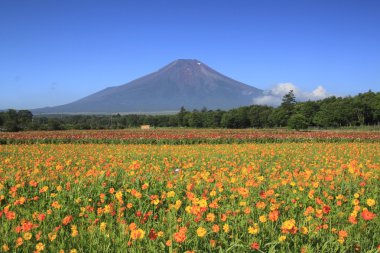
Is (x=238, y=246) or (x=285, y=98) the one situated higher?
(x=285, y=98)

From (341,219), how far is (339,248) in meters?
1.17

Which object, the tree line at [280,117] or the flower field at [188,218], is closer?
the flower field at [188,218]

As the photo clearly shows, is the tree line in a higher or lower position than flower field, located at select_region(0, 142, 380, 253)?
higher

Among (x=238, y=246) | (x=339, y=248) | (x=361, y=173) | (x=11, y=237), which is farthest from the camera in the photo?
(x=361, y=173)

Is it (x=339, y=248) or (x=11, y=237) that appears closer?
(x=339, y=248)

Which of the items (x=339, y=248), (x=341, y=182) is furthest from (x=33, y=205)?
(x=341, y=182)

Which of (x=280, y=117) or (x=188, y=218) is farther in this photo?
(x=280, y=117)

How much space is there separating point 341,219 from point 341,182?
74.0 inches

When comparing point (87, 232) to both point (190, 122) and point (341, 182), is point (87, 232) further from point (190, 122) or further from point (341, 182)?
point (190, 122)

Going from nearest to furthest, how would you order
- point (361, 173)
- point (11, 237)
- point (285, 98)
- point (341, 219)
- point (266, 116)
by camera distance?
point (11, 237) < point (341, 219) < point (361, 173) < point (266, 116) < point (285, 98)

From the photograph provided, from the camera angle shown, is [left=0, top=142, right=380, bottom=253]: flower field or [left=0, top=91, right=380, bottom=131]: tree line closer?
[left=0, top=142, right=380, bottom=253]: flower field

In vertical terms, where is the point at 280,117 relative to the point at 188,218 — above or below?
above

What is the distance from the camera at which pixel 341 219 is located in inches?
200

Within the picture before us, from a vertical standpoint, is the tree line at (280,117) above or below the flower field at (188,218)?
above
